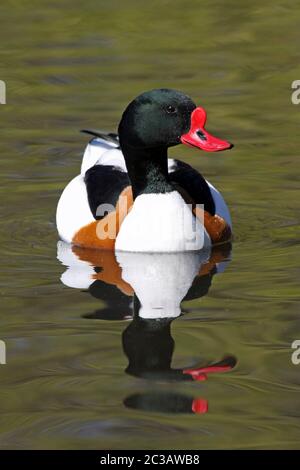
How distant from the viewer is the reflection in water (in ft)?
25.4

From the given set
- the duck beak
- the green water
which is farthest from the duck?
the green water

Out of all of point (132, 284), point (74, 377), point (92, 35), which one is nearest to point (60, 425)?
point (74, 377)

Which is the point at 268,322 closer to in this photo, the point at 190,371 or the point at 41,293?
the point at 190,371

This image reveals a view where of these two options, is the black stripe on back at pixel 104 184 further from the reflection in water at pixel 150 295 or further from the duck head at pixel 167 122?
the duck head at pixel 167 122

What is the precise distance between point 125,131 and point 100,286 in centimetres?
136

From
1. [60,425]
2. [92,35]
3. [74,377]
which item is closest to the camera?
[60,425]

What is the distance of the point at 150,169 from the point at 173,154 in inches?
89.7

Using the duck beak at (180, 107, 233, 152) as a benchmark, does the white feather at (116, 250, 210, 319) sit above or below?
below

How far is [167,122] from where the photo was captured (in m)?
9.98

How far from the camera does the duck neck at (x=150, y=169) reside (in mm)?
10344

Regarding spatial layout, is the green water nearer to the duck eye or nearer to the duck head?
the duck head

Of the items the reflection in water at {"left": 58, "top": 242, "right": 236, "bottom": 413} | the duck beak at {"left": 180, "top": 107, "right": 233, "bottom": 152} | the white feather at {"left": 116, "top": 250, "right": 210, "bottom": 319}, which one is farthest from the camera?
the duck beak at {"left": 180, "top": 107, "right": 233, "bottom": 152}

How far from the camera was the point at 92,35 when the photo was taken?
16.1 m

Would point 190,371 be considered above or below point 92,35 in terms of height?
below
